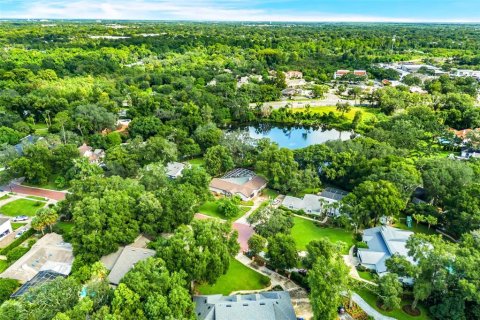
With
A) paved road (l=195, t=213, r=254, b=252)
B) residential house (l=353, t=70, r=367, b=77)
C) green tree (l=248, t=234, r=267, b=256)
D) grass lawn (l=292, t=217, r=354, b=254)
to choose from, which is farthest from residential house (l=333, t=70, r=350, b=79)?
green tree (l=248, t=234, r=267, b=256)

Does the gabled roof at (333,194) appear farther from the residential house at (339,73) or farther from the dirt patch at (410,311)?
the residential house at (339,73)

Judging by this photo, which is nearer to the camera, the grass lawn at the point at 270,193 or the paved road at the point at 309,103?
the grass lawn at the point at 270,193

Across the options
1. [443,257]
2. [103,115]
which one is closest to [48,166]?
[103,115]

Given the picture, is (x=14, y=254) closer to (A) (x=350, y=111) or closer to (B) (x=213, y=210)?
(B) (x=213, y=210)

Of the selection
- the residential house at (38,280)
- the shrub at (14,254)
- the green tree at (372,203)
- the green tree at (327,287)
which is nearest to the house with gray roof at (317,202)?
the green tree at (372,203)

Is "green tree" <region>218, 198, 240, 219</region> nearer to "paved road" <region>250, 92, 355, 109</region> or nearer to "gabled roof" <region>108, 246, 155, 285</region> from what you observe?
"gabled roof" <region>108, 246, 155, 285</region>

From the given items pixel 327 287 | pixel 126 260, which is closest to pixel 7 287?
pixel 126 260

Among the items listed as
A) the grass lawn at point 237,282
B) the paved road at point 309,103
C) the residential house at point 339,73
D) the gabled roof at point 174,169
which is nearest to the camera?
the grass lawn at point 237,282

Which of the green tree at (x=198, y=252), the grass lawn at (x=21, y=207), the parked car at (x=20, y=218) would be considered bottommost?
the grass lawn at (x=21, y=207)
